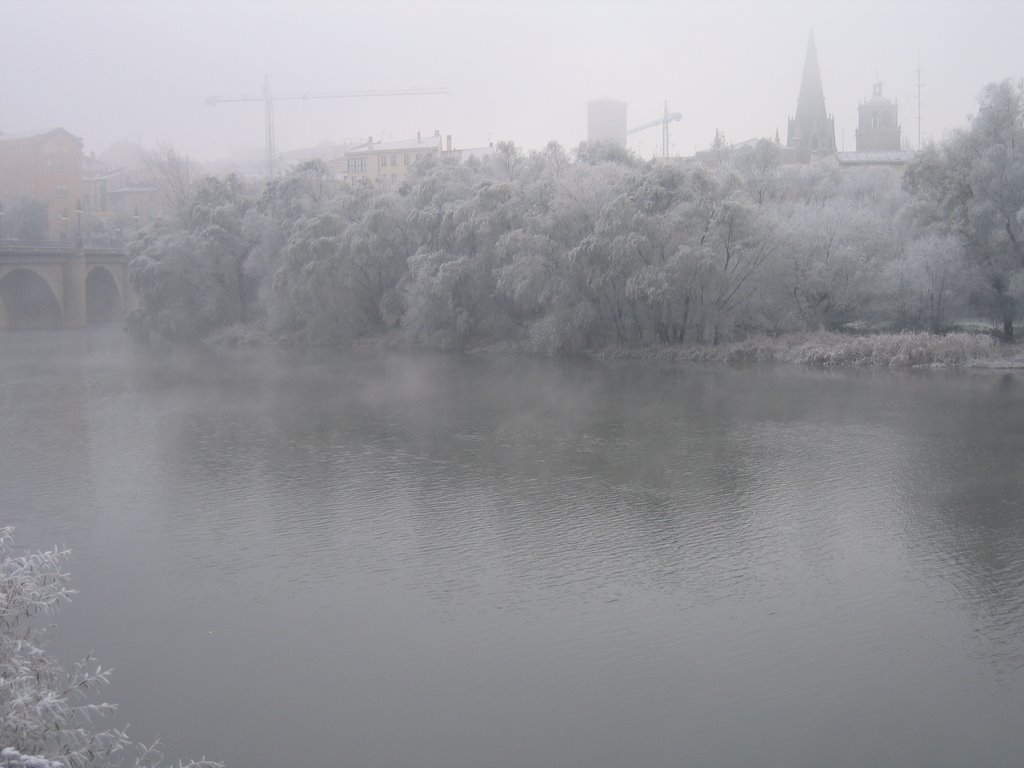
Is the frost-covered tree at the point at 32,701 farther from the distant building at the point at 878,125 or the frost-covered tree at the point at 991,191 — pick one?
the distant building at the point at 878,125

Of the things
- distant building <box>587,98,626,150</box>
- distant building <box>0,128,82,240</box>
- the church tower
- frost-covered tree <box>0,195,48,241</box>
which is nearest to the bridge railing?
distant building <box>0,128,82,240</box>

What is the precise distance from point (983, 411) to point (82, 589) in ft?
75.3

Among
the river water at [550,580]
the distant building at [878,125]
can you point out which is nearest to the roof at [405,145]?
the distant building at [878,125]

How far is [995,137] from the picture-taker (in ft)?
123

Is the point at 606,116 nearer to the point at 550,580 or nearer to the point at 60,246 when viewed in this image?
the point at 60,246

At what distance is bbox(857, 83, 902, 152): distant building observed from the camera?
4328 inches

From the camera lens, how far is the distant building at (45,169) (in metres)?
78.6

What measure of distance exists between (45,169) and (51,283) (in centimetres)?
1739

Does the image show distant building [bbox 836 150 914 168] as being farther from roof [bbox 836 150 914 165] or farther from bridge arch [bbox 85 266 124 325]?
bridge arch [bbox 85 266 124 325]

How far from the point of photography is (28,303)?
70500 mm

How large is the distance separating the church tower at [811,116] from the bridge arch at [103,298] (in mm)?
65871

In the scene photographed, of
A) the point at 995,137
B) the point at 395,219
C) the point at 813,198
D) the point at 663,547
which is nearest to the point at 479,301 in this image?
the point at 395,219

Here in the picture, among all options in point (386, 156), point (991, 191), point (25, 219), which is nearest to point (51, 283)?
point (25, 219)

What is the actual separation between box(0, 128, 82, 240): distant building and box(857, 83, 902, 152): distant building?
83.2 meters
